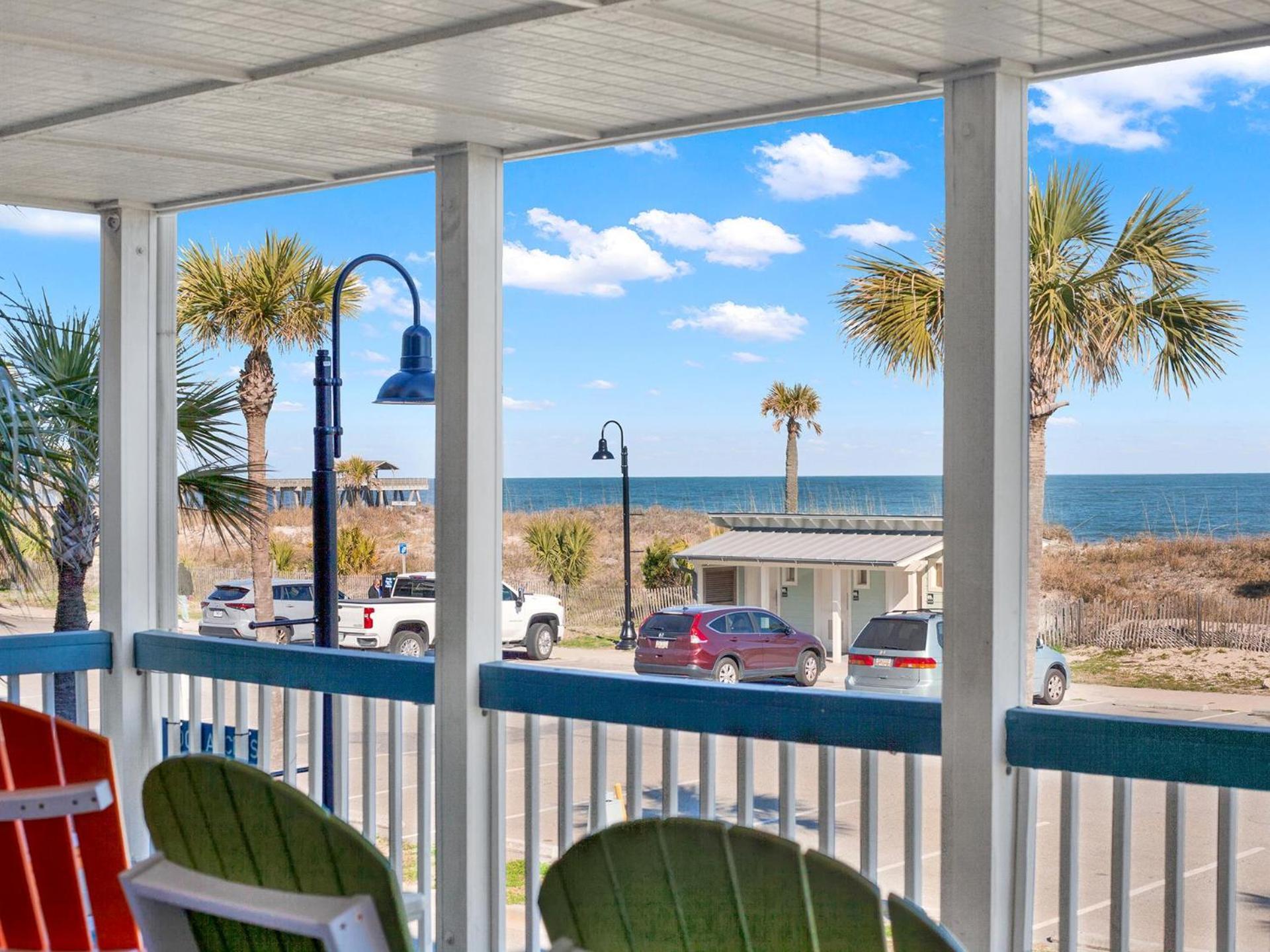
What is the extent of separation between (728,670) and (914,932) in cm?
305

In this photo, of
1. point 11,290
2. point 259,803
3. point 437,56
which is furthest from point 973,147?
point 11,290

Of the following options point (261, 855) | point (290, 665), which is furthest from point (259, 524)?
point (261, 855)

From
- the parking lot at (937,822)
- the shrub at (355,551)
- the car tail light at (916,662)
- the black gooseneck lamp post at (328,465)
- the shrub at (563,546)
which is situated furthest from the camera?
the parking lot at (937,822)

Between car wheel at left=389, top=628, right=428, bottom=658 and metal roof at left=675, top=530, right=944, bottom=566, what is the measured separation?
0.96m

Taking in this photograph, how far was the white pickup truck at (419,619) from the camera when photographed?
3898 mm

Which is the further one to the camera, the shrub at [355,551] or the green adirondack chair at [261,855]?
the shrub at [355,551]

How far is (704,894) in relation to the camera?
1.21m

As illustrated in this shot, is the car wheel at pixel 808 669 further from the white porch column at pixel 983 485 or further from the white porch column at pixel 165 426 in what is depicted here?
the white porch column at pixel 165 426

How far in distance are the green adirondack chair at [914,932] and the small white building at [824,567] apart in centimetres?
204

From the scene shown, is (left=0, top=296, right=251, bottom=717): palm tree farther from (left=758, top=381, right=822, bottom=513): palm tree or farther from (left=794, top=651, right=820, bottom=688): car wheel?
(left=794, top=651, right=820, bottom=688): car wheel

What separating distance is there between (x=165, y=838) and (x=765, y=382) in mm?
3515

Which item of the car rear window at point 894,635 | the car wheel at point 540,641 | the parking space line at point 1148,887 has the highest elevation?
the car rear window at point 894,635

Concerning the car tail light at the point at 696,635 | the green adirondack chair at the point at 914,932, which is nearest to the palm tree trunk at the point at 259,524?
the car tail light at the point at 696,635

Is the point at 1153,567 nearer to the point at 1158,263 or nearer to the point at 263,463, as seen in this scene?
the point at 1158,263
